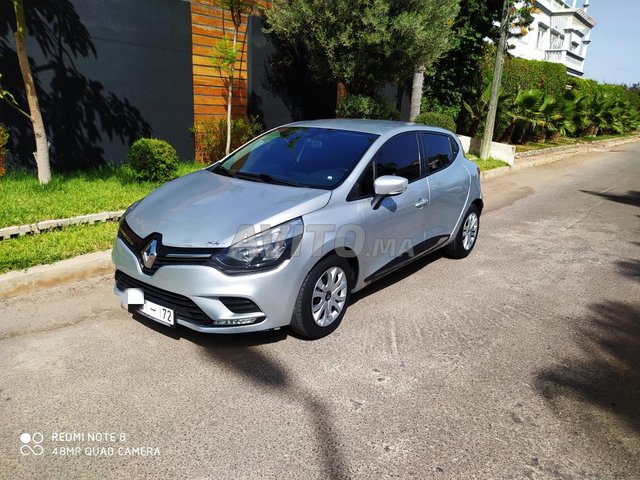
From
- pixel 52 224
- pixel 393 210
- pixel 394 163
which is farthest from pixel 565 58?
pixel 52 224

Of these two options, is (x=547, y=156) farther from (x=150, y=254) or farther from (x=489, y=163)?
(x=150, y=254)

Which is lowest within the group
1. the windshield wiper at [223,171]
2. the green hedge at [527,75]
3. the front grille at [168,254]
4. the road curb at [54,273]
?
the road curb at [54,273]

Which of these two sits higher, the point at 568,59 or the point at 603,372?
the point at 568,59

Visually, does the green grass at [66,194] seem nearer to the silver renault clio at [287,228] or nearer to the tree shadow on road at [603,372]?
the silver renault clio at [287,228]

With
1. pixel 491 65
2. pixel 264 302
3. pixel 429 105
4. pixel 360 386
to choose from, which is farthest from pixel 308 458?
pixel 491 65

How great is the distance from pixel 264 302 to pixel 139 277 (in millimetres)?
936

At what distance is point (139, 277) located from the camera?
342 cm

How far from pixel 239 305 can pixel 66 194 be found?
4.30 metres

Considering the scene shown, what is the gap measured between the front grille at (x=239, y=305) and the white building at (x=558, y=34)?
36.3 metres

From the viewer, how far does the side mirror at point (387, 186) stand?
3885mm

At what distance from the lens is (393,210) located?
13.6ft

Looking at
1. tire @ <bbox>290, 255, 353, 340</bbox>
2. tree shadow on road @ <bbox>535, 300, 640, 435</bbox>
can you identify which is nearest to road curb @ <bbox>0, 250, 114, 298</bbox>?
tire @ <bbox>290, 255, 353, 340</bbox>

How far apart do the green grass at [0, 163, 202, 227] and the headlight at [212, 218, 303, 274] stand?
3.25 m

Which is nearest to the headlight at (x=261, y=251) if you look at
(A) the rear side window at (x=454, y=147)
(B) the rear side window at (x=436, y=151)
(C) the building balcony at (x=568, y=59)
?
(B) the rear side window at (x=436, y=151)
